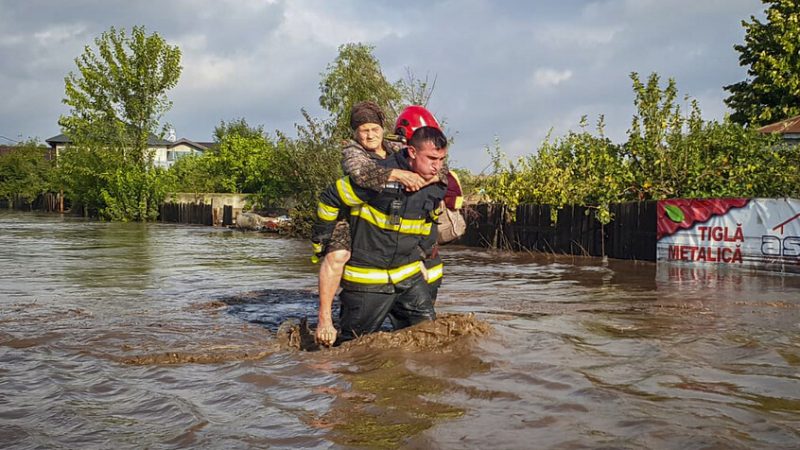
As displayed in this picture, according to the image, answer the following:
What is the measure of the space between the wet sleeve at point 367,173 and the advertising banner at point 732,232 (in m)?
11.8

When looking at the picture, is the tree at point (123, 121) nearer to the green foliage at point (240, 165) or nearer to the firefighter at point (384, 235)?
the green foliage at point (240, 165)

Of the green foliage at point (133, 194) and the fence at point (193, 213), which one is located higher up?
the green foliage at point (133, 194)

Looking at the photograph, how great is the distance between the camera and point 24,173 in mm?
85188

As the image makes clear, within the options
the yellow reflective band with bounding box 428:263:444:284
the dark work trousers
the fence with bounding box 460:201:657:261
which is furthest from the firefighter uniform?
the fence with bounding box 460:201:657:261

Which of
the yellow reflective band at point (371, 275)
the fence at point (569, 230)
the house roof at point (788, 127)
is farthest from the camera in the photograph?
the house roof at point (788, 127)

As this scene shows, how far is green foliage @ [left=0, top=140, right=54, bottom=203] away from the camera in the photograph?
3204 inches

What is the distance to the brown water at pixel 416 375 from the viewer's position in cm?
411

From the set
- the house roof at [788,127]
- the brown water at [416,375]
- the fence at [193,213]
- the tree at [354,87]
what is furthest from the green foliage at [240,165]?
the brown water at [416,375]

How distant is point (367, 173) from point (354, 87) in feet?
81.3

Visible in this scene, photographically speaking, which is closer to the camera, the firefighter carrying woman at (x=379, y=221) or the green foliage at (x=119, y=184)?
the firefighter carrying woman at (x=379, y=221)

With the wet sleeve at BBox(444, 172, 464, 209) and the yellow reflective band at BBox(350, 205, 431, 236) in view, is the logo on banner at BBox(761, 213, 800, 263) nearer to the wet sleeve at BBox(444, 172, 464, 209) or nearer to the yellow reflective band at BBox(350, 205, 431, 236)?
the wet sleeve at BBox(444, 172, 464, 209)

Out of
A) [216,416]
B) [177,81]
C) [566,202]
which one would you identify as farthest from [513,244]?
[177,81]

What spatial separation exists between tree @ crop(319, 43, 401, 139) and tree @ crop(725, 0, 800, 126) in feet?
41.5

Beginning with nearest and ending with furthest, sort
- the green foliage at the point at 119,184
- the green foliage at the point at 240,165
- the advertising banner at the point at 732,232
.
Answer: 1. the advertising banner at the point at 732,232
2. the green foliage at the point at 240,165
3. the green foliage at the point at 119,184
